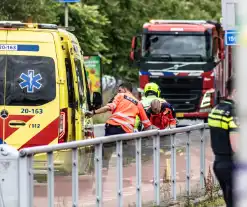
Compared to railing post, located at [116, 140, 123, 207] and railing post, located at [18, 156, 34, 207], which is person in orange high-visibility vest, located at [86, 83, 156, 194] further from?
railing post, located at [18, 156, 34, 207]

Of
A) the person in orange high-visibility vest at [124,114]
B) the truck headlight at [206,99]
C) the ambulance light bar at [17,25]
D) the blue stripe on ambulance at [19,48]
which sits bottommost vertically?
the truck headlight at [206,99]

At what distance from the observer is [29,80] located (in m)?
12.6

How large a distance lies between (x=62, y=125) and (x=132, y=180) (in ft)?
5.84

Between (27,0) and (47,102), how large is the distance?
567 inches

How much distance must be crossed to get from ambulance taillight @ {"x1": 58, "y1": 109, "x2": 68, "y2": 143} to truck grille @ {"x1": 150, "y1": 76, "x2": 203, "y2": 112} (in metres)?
15.9

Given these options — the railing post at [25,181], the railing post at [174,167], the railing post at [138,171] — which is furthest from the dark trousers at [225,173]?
the railing post at [174,167]

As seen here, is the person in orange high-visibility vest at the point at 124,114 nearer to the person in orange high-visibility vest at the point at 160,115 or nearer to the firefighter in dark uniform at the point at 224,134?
the person in orange high-visibility vest at the point at 160,115

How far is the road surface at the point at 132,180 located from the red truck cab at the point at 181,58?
1458cm

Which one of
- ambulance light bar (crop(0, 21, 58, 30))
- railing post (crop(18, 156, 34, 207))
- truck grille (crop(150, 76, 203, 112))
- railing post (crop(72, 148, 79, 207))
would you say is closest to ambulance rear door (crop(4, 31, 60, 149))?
ambulance light bar (crop(0, 21, 58, 30))

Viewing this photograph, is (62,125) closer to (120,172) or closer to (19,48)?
(19,48)

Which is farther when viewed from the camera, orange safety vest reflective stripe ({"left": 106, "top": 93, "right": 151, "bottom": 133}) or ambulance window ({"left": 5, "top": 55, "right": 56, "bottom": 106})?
orange safety vest reflective stripe ({"left": 106, "top": 93, "right": 151, "bottom": 133})

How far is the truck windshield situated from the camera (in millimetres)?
28281

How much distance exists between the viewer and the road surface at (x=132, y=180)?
30.8 ft

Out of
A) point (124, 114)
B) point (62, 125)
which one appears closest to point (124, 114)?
point (124, 114)
